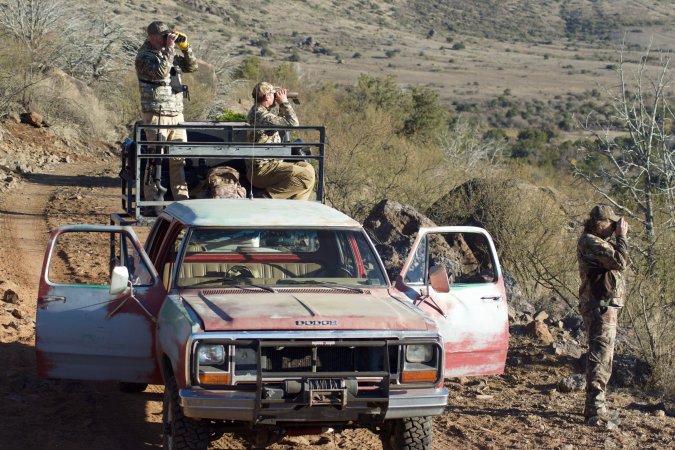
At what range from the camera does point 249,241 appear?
6969 millimetres

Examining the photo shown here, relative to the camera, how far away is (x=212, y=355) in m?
5.55

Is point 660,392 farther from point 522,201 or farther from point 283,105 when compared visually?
point 522,201

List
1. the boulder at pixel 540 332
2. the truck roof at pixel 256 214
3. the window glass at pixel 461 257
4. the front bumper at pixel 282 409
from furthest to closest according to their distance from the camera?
the window glass at pixel 461 257, the boulder at pixel 540 332, the truck roof at pixel 256 214, the front bumper at pixel 282 409

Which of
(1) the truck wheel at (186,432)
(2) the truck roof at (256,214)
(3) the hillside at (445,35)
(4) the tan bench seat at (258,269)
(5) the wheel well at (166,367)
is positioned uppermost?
(2) the truck roof at (256,214)

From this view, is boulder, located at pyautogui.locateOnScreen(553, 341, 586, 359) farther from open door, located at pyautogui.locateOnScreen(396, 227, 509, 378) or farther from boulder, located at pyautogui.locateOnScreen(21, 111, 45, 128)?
boulder, located at pyautogui.locateOnScreen(21, 111, 45, 128)

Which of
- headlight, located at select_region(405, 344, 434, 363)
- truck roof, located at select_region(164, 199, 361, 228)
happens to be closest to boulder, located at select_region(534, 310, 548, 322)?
truck roof, located at select_region(164, 199, 361, 228)

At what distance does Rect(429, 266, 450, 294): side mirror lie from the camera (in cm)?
664

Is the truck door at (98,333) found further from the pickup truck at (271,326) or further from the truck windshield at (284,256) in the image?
the truck windshield at (284,256)

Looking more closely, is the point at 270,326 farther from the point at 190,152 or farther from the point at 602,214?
the point at 190,152

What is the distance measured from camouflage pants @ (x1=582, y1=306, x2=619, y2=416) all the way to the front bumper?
2.26 metres

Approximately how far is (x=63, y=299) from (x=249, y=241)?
1.22m

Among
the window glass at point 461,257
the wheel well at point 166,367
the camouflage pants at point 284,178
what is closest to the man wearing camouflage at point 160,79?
the camouflage pants at point 284,178

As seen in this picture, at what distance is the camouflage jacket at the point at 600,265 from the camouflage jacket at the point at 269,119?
425 centimetres

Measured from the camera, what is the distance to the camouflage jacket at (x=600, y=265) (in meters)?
7.42
